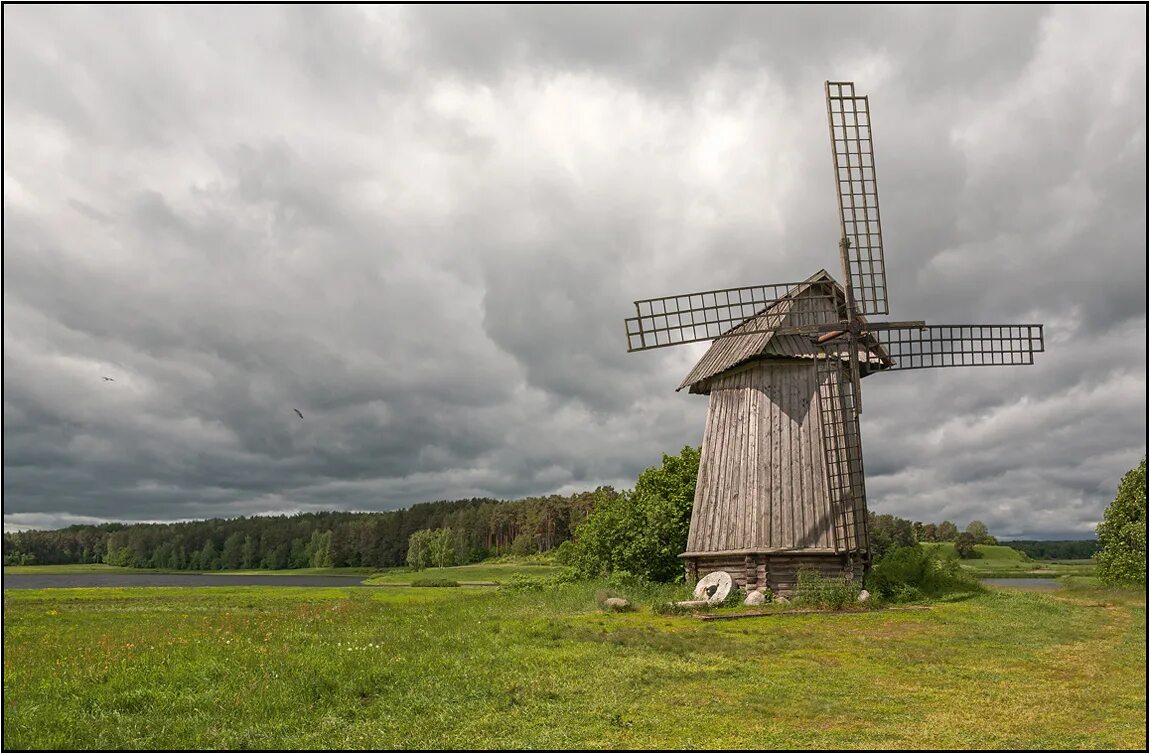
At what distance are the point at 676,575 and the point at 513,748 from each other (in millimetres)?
26952

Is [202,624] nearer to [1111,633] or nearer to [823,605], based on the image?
[823,605]

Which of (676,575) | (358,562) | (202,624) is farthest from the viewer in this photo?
(358,562)

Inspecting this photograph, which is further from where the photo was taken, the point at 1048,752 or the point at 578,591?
the point at 578,591

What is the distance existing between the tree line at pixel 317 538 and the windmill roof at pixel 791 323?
3047 inches

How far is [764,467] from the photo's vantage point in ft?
95.3

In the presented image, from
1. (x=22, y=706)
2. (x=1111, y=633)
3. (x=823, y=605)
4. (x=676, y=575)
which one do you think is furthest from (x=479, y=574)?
(x=22, y=706)

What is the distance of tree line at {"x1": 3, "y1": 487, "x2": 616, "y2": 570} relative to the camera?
125m

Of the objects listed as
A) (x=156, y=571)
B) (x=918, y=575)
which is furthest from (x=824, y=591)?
(x=156, y=571)

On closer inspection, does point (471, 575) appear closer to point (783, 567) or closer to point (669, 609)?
point (783, 567)

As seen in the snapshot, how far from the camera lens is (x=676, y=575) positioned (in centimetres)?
3547

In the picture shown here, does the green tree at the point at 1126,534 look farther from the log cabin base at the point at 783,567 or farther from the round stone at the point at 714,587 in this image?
the round stone at the point at 714,587

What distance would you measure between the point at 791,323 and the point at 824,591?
33.8 ft

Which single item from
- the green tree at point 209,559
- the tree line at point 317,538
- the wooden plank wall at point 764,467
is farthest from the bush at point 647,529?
the green tree at point 209,559

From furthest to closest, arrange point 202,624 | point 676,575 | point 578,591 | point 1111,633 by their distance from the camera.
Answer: point 676,575, point 578,591, point 202,624, point 1111,633
